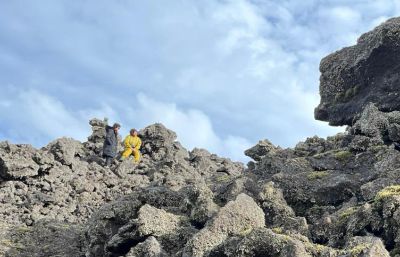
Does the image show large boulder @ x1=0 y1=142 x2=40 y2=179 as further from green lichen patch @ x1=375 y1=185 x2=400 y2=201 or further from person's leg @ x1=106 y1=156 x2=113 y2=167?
green lichen patch @ x1=375 y1=185 x2=400 y2=201

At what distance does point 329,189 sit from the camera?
1964 centimetres

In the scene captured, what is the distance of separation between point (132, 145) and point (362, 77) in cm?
A: 1826

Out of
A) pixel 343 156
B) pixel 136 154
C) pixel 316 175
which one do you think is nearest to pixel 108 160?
pixel 136 154

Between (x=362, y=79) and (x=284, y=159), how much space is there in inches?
229

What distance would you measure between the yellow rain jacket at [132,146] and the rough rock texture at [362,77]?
15.1 m

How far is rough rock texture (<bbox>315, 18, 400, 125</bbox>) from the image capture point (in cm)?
2573

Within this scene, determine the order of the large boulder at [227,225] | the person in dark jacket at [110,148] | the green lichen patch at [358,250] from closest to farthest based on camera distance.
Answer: the green lichen patch at [358,250], the large boulder at [227,225], the person in dark jacket at [110,148]

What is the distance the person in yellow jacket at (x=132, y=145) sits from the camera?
1599 inches

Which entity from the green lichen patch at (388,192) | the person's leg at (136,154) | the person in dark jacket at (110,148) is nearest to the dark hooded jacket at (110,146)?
the person in dark jacket at (110,148)

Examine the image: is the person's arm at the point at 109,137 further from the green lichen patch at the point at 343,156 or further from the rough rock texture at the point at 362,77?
the green lichen patch at the point at 343,156

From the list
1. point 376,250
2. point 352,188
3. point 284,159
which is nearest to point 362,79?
point 284,159

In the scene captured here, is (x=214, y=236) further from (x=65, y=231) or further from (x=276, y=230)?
(x=65, y=231)

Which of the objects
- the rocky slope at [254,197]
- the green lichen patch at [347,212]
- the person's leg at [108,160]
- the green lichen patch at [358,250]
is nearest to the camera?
the green lichen patch at [358,250]

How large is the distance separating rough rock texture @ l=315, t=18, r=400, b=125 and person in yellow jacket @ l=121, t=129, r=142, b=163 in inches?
595
